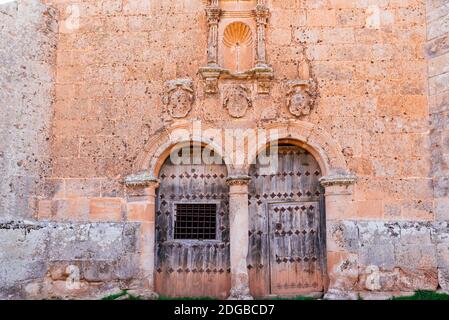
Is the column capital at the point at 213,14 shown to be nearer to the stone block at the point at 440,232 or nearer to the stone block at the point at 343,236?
the stone block at the point at 343,236

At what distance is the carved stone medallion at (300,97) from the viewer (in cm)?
748

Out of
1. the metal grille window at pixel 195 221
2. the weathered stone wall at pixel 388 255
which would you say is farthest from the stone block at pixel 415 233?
the metal grille window at pixel 195 221

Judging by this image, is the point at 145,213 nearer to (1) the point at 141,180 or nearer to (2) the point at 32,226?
(1) the point at 141,180

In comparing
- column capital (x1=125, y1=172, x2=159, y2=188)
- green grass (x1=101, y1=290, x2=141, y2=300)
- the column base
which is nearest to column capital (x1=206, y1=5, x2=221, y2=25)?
column capital (x1=125, y1=172, x2=159, y2=188)

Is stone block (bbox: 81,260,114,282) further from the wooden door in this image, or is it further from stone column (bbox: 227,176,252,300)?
the wooden door

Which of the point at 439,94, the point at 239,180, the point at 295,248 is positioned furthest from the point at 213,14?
the point at 295,248

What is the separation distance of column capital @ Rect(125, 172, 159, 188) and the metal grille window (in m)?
0.54

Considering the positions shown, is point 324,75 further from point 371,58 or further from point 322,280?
point 322,280

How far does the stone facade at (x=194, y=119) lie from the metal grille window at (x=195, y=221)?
1.39 ft

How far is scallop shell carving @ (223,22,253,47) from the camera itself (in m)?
7.77

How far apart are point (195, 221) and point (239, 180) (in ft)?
2.87

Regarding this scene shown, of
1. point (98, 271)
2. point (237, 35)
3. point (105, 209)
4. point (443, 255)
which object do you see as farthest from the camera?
point (237, 35)

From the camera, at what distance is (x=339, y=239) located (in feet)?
23.6
